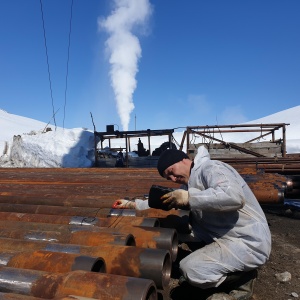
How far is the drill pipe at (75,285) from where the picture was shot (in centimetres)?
160

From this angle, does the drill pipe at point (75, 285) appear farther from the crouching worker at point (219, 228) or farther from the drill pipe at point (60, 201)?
the drill pipe at point (60, 201)

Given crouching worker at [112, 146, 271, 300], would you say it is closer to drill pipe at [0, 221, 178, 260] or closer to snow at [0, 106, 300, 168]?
drill pipe at [0, 221, 178, 260]

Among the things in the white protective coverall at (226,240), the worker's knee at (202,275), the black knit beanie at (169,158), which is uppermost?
the black knit beanie at (169,158)

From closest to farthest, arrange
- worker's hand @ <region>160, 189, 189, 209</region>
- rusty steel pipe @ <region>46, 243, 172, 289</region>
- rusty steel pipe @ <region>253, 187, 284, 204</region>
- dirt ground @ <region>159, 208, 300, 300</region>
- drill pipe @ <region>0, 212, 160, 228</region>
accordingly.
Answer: rusty steel pipe @ <region>46, 243, 172, 289</region>
worker's hand @ <region>160, 189, 189, 209</region>
drill pipe @ <region>0, 212, 160, 228</region>
dirt ground @ <region>159, 208, 300, 300</region>
rusty steel pipe @ <region>253, 187, 284, 204</region>

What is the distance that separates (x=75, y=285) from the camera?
162 centimetres

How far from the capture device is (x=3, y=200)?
156 inches

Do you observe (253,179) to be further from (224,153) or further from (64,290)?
(224,153)

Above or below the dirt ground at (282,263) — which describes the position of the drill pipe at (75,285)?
above

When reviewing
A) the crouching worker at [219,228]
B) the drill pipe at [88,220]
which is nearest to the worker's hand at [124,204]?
the drill pipe at [88,220]

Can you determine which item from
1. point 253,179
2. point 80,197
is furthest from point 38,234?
point 253,179

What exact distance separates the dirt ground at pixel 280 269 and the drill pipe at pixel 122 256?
1.02 ft

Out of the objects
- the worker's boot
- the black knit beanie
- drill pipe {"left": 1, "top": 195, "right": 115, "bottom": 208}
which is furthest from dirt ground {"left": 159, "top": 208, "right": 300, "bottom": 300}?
drill pipe {"left": 1, "top": 195, "right": 115, "bottom": 208}

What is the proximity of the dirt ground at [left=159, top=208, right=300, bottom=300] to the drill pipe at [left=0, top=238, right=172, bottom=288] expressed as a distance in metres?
0.31

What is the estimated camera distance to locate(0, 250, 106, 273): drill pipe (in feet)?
6.13
